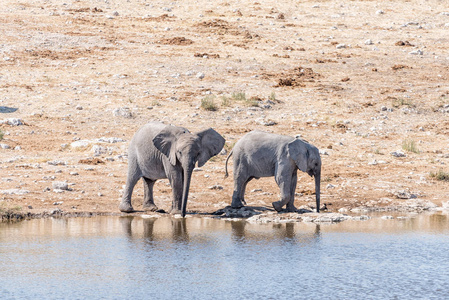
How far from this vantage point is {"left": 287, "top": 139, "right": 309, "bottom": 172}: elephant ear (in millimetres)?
15164

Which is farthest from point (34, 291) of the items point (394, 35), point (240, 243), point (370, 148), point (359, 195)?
point (394, 35)

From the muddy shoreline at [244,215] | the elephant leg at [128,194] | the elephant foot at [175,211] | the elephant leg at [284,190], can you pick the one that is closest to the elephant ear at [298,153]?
the elephant leg at [284,190]

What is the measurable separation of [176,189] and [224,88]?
1183 centimetres

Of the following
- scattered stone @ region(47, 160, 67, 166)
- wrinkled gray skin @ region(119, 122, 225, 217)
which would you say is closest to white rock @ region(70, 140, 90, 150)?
scattered stone @ region(47, 160, 67, 166)

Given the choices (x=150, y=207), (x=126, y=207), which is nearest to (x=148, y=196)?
(x=150, y=207)

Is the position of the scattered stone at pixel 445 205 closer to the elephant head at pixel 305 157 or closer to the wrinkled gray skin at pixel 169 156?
the elephant head at pixel 305 157

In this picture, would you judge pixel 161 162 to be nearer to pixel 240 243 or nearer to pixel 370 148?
pixel 240 243

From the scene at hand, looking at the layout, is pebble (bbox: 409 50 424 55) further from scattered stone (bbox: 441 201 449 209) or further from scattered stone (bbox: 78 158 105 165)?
scattered stone (bbox: 78 158 105 165)

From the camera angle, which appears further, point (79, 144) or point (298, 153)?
point (79, 144)

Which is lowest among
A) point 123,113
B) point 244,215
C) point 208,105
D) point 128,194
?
point 244,215

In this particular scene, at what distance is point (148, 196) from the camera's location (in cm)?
1591

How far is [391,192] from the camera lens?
58.1ft

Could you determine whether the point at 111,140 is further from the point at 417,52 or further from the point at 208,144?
the point at 417,52

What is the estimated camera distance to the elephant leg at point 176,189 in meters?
→ 15.1
